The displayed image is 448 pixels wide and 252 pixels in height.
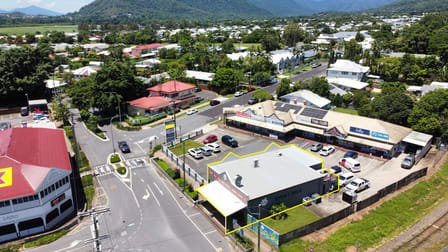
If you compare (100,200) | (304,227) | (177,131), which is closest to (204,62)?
(177,131)

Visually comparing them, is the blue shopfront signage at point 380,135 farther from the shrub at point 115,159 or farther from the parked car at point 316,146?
the shrub at point 115,159

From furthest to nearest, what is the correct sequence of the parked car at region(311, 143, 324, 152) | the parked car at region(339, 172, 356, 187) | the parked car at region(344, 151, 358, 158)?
the parked car at region(311, 143, 324, 152), the parked car at region(344, 151, 358, 158), the parked car at region(339, 172, 356, 187)

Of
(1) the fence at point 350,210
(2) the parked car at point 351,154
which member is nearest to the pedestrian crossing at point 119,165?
(1) the fence at point 350,210

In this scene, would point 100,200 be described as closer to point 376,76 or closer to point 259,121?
point 259,121

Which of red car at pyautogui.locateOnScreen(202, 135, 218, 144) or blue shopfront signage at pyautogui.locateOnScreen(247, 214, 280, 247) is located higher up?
red car at pyautogui.locateOnScreen(202, 135, 218, 144)

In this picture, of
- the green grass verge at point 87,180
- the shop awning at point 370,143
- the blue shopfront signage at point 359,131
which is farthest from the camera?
the blue shopfront signage at point 359,131

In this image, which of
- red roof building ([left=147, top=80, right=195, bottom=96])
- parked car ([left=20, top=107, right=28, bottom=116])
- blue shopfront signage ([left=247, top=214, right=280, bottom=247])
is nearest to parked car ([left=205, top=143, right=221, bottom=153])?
blue shopfront signage ([left=247, top=214, right=280, bottom=247])

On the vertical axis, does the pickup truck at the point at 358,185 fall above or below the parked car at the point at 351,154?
below

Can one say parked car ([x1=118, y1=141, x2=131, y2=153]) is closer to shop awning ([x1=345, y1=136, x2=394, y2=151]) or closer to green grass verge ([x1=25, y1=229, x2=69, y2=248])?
green grass verge ([x1=25, y1=229, x2=69, y2=248])
